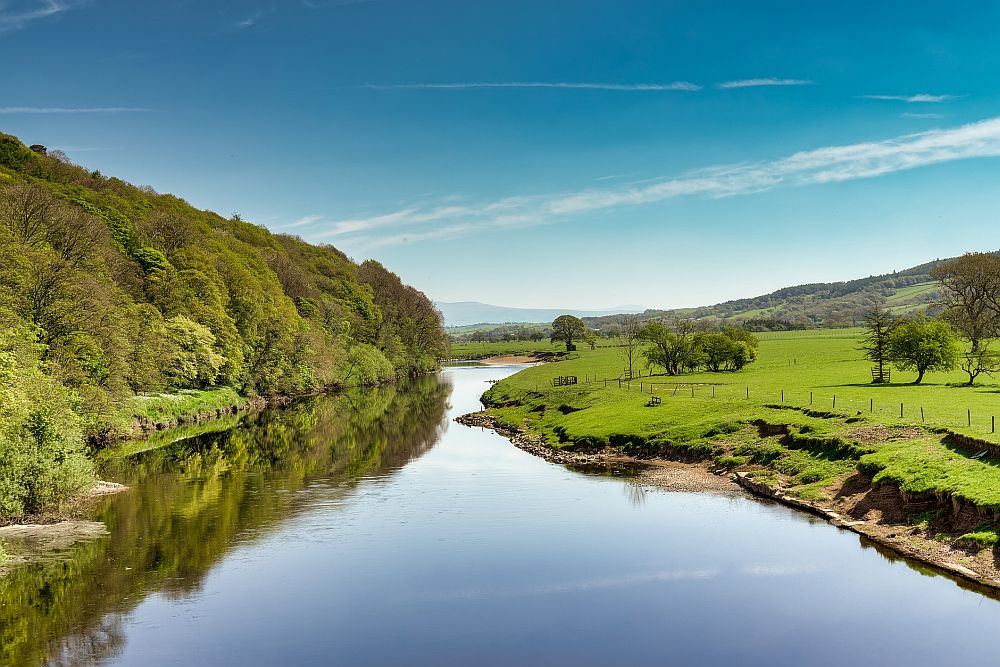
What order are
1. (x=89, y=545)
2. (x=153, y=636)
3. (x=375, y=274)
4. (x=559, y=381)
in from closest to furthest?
(x=153, y=636)
(x=89, y=545)
(x=559, y=381)
(x=375, y=274)

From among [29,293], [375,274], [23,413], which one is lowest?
[23,413]

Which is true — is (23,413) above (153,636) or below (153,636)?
above

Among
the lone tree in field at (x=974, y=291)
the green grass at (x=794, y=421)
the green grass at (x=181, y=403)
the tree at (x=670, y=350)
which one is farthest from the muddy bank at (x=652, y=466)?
the lone tree in field at (x=974, y=291)

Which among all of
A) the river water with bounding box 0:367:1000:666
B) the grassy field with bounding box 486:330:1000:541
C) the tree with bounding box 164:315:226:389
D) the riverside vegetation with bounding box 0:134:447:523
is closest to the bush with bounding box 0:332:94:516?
the riverside vegetation with bounding box 0:134:447:523

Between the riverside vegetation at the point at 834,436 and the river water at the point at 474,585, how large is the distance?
278 centimetres

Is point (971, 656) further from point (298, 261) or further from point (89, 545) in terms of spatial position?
point (298, 261)

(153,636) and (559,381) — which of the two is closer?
(153,636)

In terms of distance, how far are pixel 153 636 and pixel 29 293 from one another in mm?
42313


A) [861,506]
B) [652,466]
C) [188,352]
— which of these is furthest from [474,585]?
[188,352]

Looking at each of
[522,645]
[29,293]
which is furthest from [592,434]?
[29,293]

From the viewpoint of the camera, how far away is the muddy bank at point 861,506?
27.9 meters

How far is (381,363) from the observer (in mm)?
134625

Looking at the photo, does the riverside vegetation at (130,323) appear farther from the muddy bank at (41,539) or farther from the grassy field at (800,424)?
the grassy field at (800,424)

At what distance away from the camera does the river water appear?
72.8 feet
